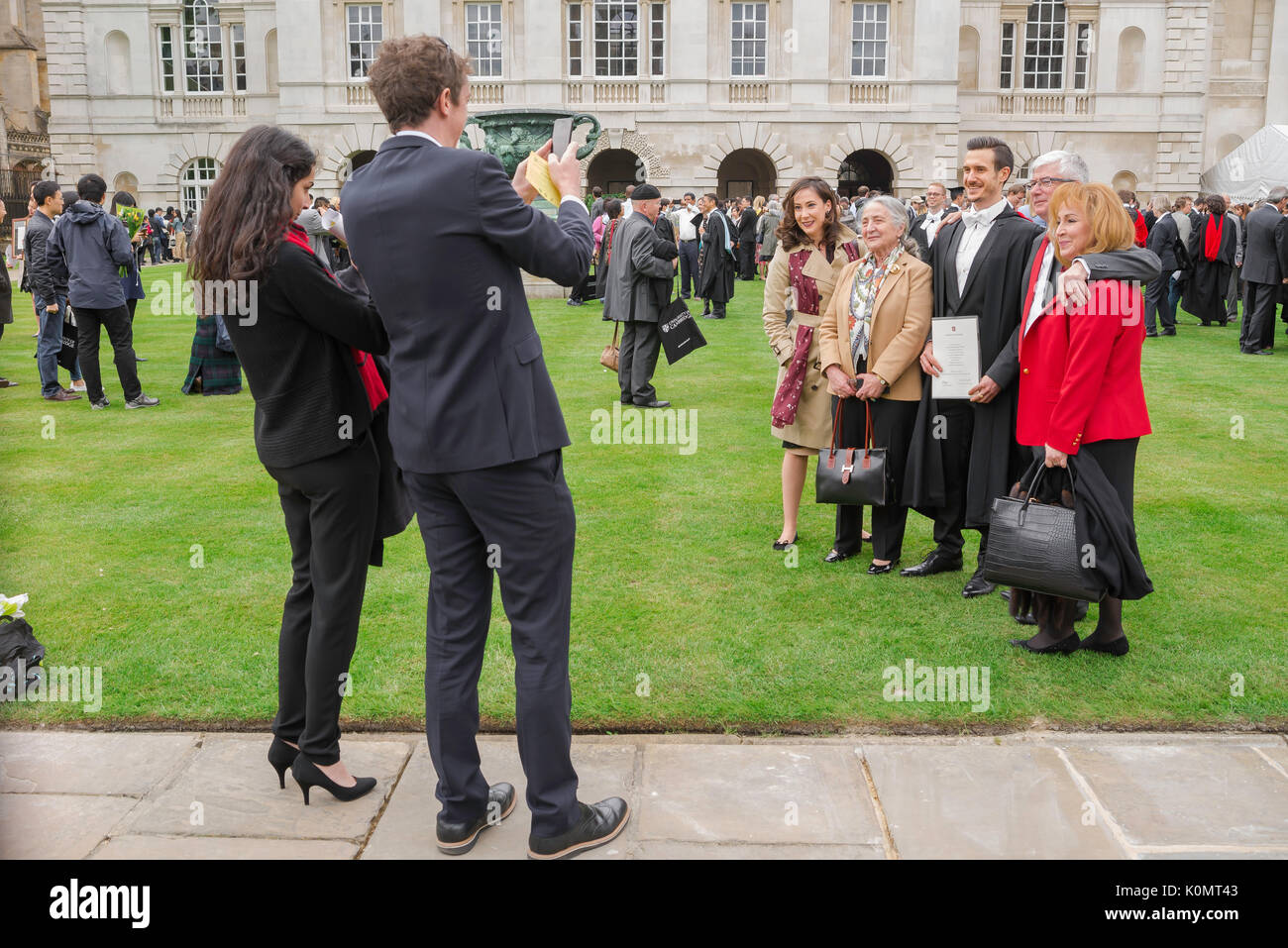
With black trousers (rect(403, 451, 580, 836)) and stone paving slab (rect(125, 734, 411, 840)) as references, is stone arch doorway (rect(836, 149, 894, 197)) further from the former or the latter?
black trousers (rect(403, 451, 580, 836))

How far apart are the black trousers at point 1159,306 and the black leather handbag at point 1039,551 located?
1276 centimetres

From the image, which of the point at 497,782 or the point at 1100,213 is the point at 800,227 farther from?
the point at 497,782

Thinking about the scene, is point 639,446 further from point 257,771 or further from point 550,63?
point 550,63

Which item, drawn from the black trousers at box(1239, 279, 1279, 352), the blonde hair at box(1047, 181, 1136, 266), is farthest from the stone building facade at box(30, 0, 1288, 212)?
the blonde hair at box(1047, 181, 1136, 266)

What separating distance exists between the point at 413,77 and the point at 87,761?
256 cm

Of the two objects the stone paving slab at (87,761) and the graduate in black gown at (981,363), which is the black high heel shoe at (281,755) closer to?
the stone paving slab at (87,761)

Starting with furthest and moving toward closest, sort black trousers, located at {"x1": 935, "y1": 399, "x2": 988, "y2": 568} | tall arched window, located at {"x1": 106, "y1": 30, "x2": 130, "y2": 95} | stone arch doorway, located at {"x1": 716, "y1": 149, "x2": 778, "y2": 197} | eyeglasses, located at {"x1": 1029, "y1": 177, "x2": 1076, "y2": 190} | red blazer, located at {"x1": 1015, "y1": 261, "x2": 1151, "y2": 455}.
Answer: stone arch doorway, located at {"x1": 716, "y1": 149, "x2": 778, "y2": 197} < tall arched window, located at {"x1": 106, "y1": 30, "x2": 130, "y2": 95} < black trousers, located at {"x1": 935, "y1": 399, "x2": 988, "y2": 568} < eyeglasses, located at {"x1": 1029, "y1": 177, "x2": 1076, "y2": 190} < red blazer, located at {"x1": 1015, "y1": 261, "x2": 1151, "y2": 455}

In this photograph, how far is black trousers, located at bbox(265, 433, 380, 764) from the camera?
3.58m

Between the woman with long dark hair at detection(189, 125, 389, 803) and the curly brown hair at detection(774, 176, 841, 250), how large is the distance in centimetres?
312

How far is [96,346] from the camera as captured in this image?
425 inches

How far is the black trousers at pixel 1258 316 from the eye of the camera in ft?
48.2

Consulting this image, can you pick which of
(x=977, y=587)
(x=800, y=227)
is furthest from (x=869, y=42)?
(x=977, y=587)

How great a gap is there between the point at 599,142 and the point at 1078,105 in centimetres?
1547

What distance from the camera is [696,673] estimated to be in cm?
472
